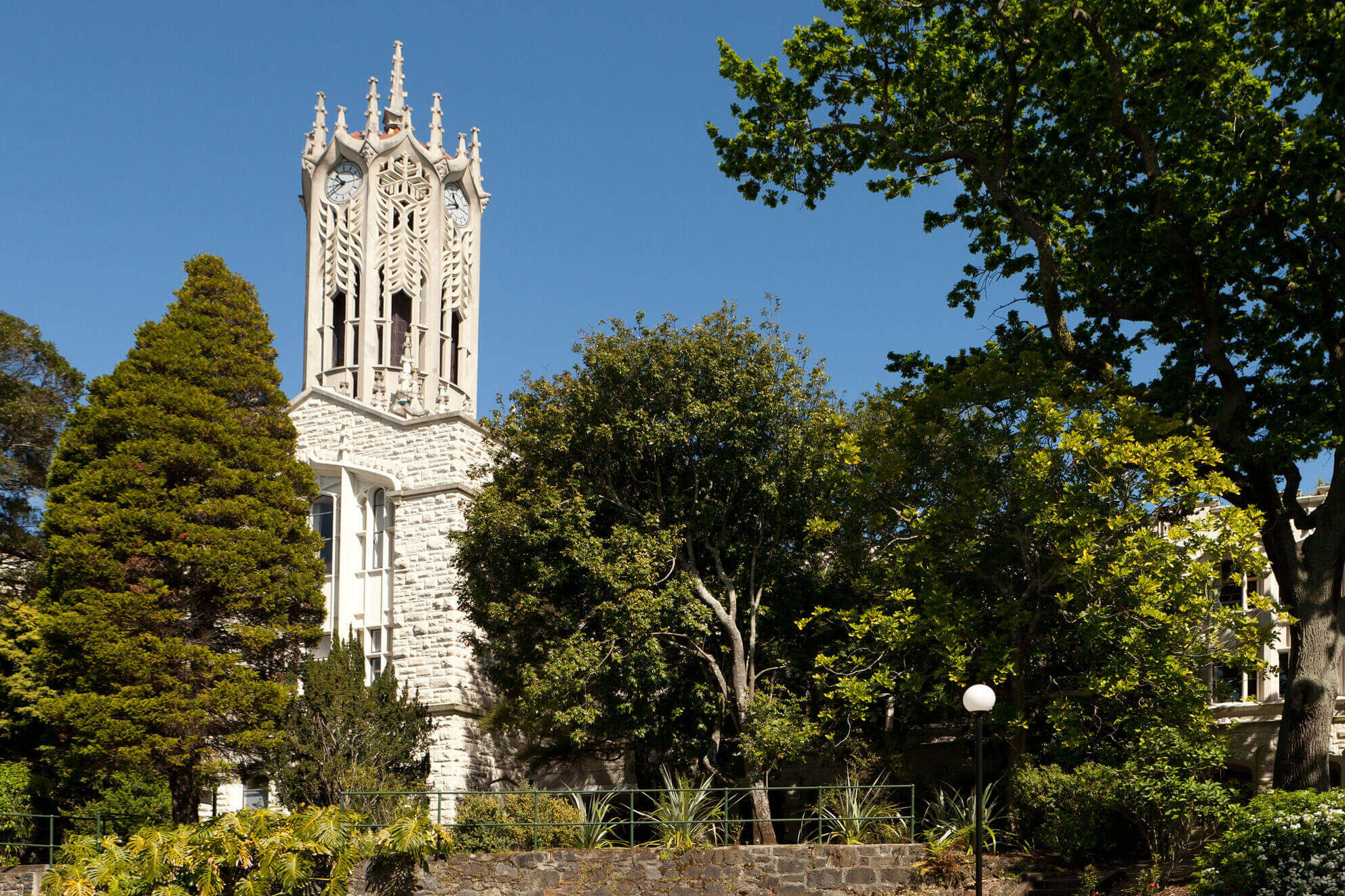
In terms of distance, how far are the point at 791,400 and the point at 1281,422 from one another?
7625mm

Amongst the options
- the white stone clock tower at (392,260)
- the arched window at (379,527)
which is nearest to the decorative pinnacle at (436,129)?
the white stone clock tower at (392,260)

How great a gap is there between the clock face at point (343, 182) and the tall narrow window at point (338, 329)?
3981 millimetres

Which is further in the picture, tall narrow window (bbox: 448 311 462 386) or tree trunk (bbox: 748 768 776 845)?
tall narrow window (bbox: 448 311 462 386)

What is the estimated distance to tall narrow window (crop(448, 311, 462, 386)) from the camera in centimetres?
5716

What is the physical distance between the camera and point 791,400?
22781 millimetres

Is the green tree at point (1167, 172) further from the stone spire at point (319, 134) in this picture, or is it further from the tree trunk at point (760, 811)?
the stone spire at point (319, 134)

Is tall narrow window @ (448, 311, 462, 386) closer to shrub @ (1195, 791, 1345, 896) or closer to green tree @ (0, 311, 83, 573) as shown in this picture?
green tree @ (0, 311, 83, 573)

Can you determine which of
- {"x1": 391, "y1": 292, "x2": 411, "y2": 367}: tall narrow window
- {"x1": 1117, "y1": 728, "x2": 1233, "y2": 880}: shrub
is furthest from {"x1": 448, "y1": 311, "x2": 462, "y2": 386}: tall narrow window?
{"x1": 1117, "y1": 728, "x2": 1233, "y2": 880}: shrub

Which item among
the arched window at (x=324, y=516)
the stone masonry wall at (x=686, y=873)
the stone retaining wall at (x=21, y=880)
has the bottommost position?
the stone retaining wall at (x=21, y=880)

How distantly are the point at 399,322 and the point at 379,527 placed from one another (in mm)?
26369

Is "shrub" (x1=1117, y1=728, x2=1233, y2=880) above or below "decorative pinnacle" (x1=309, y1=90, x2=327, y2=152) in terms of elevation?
below

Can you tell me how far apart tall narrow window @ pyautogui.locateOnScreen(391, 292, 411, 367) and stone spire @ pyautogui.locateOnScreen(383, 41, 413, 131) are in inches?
287

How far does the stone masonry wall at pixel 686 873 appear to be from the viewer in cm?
1870

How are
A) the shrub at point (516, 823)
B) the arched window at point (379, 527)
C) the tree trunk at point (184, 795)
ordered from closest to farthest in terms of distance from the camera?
the shrub at point (516, 823), the tree trunk at point (184, 795), the arched window at point (379, 527)
